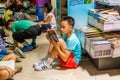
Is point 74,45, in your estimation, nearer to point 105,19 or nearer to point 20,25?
point 105,19

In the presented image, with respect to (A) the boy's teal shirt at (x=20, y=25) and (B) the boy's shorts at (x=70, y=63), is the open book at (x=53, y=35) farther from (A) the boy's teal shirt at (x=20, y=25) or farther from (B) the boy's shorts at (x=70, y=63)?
(A) the boy's teal shirt at (x=20, y=25)

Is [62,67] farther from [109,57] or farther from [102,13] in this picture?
[102,13]

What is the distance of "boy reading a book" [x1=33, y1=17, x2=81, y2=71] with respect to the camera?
263 centimetres

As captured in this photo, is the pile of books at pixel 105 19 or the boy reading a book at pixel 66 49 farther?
the boy reading a book at pixel 66 49

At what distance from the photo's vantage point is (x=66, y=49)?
2668mm

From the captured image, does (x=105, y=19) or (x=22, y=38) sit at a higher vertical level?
(x=105, y=19)

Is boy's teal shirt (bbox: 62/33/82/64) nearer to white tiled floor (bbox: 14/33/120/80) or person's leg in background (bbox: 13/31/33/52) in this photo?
white tiled floor (bbox: 14/33/120/80)

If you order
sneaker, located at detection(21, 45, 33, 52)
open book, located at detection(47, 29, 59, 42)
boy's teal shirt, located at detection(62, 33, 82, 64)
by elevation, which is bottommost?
sneaker, located at detection(21, 45, 33, 52)

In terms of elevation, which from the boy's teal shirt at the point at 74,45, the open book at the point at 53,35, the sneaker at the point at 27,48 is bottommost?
the sneaker at the point at 27,48

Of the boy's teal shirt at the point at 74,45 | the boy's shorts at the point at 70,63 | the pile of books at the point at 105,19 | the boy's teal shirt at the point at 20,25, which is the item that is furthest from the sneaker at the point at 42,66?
the boy's teal shirt at the point at 20,25

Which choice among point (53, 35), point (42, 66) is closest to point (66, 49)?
point (53, 35)

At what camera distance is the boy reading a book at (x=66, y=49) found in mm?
2635

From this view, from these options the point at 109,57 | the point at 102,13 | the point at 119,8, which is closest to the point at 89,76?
the point at 109,57

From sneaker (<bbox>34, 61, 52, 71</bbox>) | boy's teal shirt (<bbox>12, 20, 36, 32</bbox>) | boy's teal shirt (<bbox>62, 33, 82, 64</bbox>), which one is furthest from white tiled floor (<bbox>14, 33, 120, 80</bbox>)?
boy's teal shirt (<bbox>12, 20, 36, 32</bbox>)
